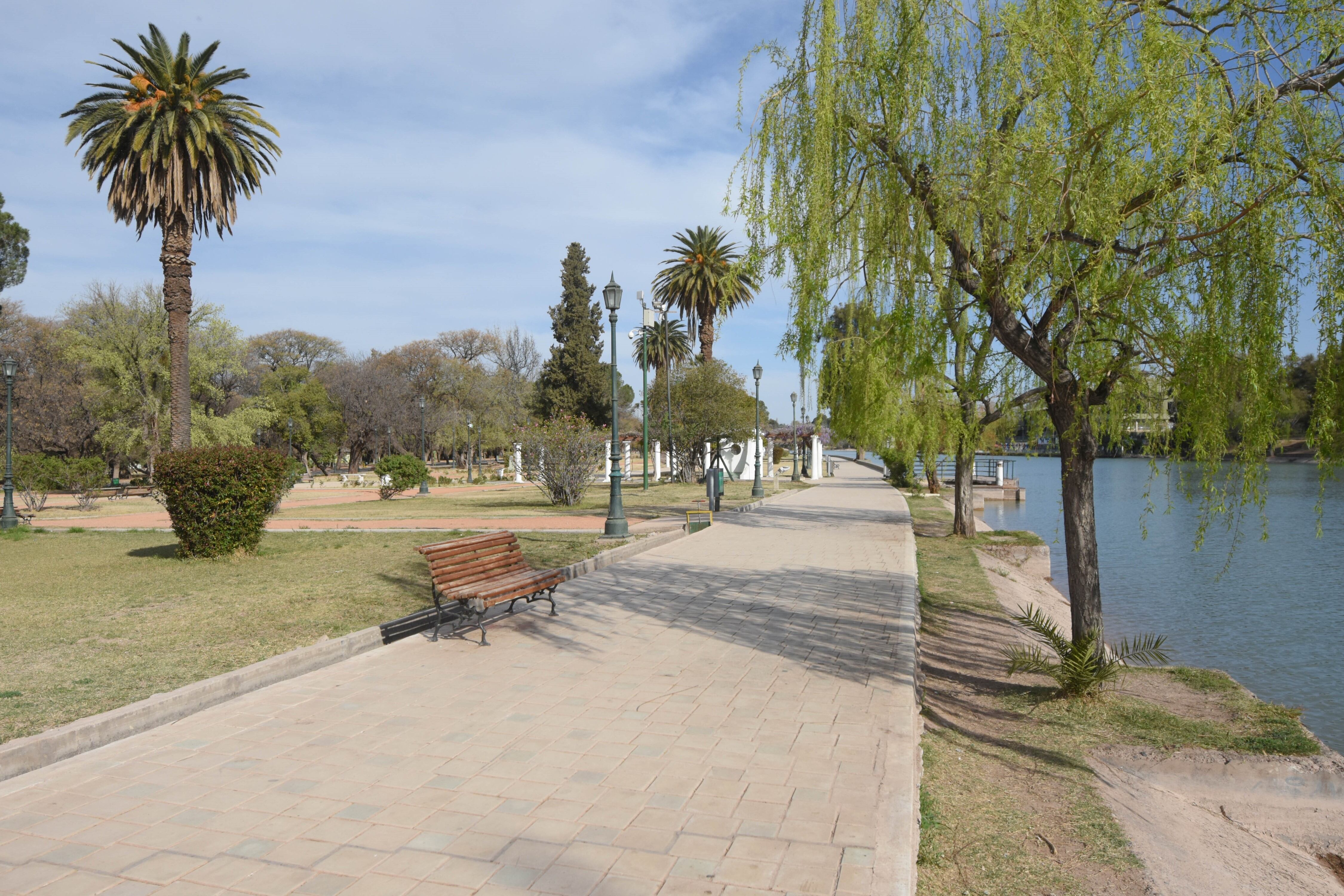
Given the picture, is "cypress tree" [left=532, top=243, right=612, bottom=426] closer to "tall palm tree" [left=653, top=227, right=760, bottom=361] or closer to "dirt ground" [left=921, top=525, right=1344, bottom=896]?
"tall palm tree" [left=653, top=227, right=760, bottom=361]

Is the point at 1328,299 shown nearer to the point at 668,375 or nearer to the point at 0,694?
the point at 0,694

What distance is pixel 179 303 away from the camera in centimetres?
2278

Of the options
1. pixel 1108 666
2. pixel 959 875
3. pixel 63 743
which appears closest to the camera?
pixel 959 875

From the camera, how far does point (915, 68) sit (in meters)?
→ 6.96

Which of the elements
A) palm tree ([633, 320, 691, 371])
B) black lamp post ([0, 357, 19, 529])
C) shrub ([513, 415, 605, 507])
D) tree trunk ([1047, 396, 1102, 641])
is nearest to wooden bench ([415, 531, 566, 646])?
tree trunk ([1047, 396, 1102, 641])

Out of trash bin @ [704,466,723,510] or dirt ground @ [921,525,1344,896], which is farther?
trash bin @ [704,466,723,510]

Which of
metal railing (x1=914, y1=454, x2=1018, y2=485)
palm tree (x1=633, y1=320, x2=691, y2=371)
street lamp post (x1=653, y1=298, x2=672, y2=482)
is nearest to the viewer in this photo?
street lamp post (x1=653, y1=298, x2=672, y2=482)

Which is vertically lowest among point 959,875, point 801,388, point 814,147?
point 959,875

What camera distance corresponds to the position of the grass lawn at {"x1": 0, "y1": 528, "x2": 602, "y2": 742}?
582cm

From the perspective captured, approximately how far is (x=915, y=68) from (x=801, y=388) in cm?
555

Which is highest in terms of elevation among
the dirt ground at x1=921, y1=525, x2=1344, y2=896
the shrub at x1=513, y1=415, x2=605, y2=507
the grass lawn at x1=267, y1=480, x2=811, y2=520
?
the shrub at x1=513, y1=415, x2=605, y2=507

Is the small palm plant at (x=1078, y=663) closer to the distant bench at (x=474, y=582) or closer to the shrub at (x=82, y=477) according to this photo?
the distant bench at (x=474, y=582)

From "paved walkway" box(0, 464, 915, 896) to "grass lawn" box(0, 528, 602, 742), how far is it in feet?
2.95

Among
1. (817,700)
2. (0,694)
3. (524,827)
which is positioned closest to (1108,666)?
(817,700)
